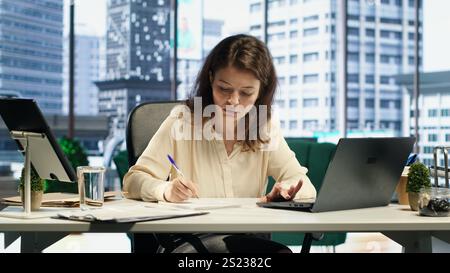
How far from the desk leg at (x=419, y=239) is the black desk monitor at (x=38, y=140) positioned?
2.86 ft

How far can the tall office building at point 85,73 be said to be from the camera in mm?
6762

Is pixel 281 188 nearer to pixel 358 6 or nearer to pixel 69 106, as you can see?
pixel 69 106

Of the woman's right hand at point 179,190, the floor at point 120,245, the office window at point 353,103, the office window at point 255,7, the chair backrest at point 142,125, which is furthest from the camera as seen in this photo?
the office window at point 353,103

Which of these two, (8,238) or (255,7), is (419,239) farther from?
(255,7)

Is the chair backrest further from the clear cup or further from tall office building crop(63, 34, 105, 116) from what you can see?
tall office building crop(63, 34, 105, 116)

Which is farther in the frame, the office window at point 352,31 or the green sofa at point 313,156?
the office window at point 352,31

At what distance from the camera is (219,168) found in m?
2.31

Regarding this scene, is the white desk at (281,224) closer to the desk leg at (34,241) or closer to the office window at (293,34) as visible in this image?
the desk leg at (34,241)

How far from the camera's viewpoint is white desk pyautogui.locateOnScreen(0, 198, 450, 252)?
5.07 feet

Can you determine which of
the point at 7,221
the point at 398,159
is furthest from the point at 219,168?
the point at 7,221

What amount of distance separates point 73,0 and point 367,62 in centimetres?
326

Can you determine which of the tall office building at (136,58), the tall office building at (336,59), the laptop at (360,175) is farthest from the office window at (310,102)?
the laptop at (360,175)

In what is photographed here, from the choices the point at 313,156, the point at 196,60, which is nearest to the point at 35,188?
the point at 313,156

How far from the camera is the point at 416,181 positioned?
6.13ft
